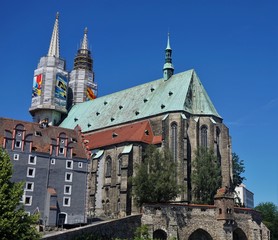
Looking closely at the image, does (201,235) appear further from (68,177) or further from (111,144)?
(111,144)

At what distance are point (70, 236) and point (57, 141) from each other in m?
15.4

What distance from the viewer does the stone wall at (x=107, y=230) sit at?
39.4 m

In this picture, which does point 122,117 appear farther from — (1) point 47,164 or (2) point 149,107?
(1) point 47,164

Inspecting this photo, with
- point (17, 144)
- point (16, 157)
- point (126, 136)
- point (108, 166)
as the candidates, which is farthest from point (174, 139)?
point (16, 157)

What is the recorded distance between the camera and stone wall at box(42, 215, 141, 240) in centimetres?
3941

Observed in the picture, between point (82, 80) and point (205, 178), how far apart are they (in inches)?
1839

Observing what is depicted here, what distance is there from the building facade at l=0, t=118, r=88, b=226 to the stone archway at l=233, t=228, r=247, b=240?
17.3 m

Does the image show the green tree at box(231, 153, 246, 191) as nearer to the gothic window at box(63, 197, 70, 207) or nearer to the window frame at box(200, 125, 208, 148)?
the window frame at box(200, 125, 208, 148)

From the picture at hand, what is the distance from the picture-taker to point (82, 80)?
96562 mm

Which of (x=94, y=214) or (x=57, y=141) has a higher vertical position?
(x=57, y=141)

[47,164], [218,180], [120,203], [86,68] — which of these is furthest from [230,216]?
[86,68]

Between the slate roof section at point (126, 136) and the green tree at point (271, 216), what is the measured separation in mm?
26952

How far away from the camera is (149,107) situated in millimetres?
73812

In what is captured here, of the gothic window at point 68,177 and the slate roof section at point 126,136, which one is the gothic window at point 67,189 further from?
the slate roof section at point 126,136
